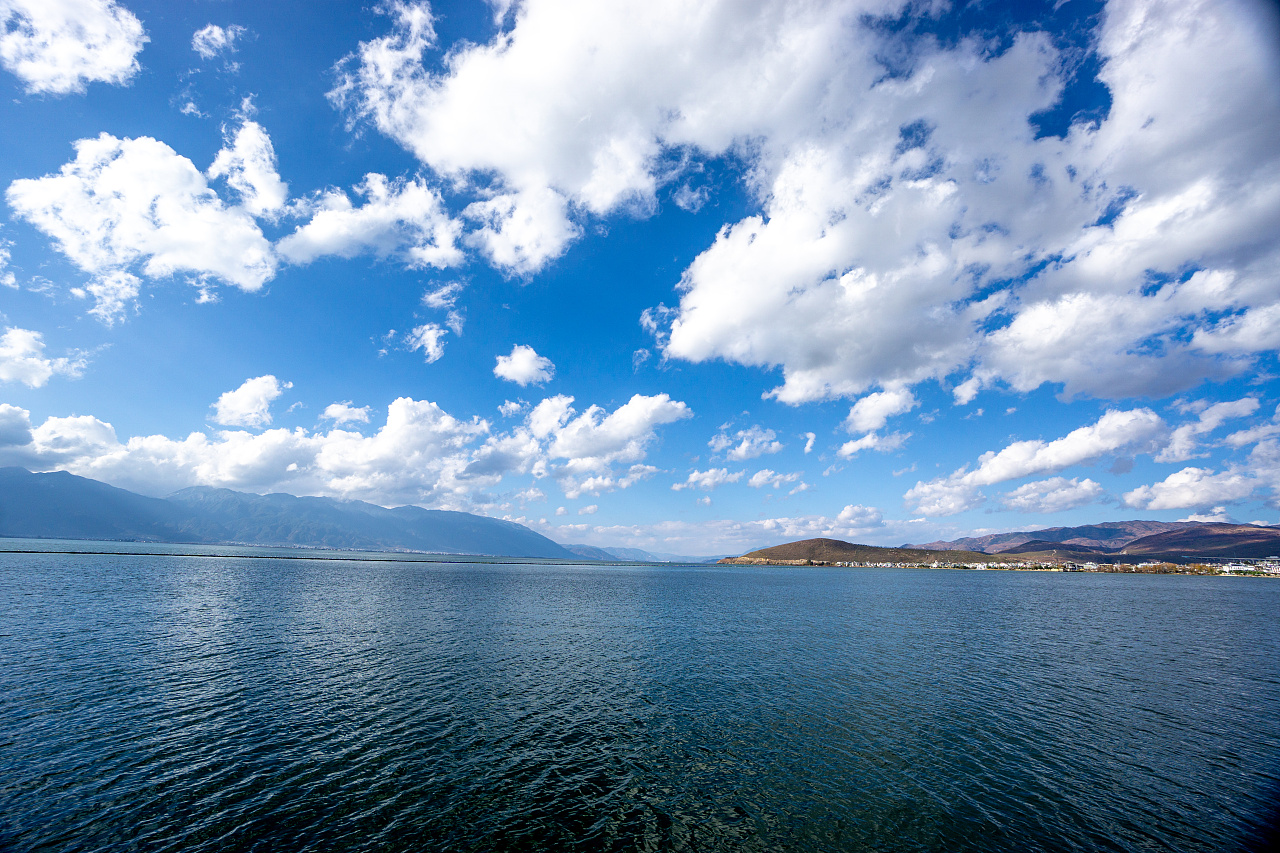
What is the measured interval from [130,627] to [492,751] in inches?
2477

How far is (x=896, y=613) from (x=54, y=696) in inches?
4763

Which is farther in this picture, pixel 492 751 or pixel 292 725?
pixel 292 725

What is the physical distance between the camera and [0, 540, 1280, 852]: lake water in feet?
75.8

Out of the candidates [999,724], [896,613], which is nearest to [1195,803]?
[999,724]

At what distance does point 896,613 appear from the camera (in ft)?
339

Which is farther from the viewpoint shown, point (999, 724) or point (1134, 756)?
point (999, 724)

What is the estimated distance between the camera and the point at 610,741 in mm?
32719

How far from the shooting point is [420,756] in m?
29.6

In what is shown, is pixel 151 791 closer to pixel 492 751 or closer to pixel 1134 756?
pixel 492 751

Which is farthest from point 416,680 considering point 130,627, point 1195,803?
point 1195,803

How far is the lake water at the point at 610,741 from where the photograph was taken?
2309cm

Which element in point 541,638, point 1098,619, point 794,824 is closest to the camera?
point 794,824

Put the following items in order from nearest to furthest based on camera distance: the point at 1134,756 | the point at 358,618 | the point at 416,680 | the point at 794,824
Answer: the point at 794,824 < the point at 1134,756 < the point at 416,680 < the point at 358,618

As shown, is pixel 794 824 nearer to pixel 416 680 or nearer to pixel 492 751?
pixel 492 751
